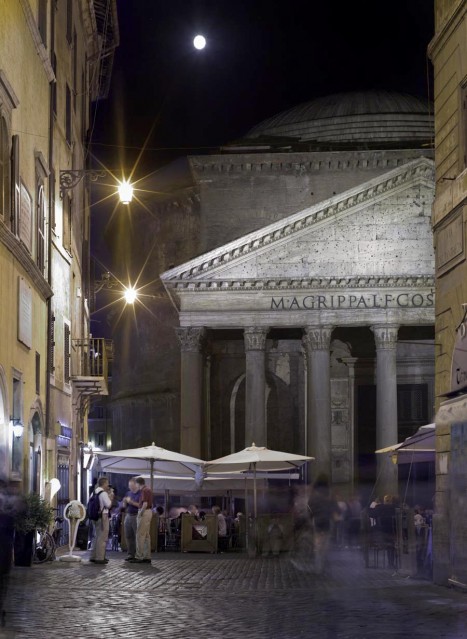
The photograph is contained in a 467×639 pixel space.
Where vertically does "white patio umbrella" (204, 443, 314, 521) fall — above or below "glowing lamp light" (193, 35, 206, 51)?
below

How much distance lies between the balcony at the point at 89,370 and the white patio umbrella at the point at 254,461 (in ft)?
12.4

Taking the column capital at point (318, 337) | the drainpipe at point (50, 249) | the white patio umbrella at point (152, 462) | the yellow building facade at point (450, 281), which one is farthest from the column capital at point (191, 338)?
the yellow building facade at point (450, 281)

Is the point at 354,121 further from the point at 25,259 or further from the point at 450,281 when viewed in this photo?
the point at 450,281

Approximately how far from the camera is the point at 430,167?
35406mm

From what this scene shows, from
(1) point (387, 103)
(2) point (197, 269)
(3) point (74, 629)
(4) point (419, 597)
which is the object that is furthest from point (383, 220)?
(3) point (74, 629)

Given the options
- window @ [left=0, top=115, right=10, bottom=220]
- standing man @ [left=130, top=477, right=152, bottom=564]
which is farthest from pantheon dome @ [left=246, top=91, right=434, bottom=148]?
window @ [left=0, top=115, right=10, bottom=220]

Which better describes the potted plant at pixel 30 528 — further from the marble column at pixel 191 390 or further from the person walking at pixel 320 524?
the marble column at pixel 191 390

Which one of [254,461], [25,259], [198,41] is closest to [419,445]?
[254,461]

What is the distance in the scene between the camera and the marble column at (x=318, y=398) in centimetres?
3381

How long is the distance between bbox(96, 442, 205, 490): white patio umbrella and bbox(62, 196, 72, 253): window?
468cm

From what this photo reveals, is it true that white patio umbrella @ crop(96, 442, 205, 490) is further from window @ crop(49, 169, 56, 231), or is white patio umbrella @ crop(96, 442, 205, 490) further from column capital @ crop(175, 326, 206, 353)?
column capital @ crop(175, 326, 206, 353)

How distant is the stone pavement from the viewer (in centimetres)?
949

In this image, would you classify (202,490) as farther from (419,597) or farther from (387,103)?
(387,103)

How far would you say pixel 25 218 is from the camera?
741 inches
